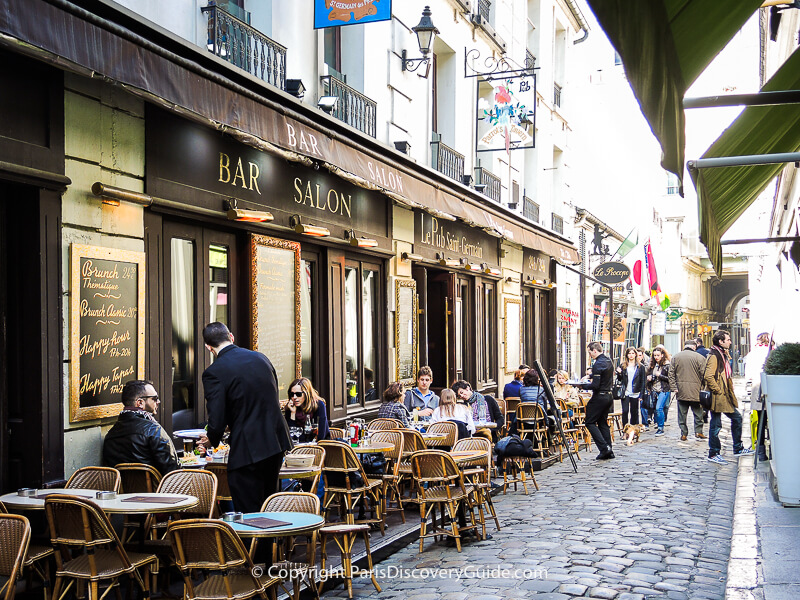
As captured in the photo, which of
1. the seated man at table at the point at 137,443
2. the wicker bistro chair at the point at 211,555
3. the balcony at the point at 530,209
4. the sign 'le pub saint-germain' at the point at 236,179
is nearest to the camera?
the wicker bistro chair at the point at 211,555

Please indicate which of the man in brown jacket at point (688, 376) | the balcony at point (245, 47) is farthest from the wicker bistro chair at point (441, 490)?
the man in brown jacket at point (688, 376)

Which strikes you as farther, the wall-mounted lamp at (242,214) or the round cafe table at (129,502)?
the wall-mounted lamp at (242,214)

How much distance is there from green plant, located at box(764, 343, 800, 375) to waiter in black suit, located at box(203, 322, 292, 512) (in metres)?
5.55

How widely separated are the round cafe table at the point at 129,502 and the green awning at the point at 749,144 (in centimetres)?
361

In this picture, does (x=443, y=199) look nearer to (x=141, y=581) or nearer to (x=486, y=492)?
(x=486, y=492)

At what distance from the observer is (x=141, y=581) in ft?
18.6

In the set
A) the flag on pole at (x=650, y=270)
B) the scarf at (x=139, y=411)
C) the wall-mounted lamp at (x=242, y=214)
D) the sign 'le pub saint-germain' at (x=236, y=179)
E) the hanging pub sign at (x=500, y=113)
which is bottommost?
the scarf at (x=139, y=411)

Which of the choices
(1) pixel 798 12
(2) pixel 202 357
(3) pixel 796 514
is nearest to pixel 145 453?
(2) pixel 202 357

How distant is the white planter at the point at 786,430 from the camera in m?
8.90

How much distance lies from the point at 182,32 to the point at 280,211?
2.46 m

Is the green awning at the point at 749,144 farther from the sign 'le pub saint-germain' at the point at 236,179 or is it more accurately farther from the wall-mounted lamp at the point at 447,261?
the wall-mounted lamp at the point at 447,261

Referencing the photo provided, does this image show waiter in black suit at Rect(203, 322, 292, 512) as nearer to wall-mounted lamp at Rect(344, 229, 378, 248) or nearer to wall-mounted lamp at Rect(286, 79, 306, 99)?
wall-mounted lamp at Rect(286, 79, 306, 99)

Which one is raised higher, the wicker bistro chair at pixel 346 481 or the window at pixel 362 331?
the window at pixel 362 331

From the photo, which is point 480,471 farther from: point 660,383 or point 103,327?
point 660,383
